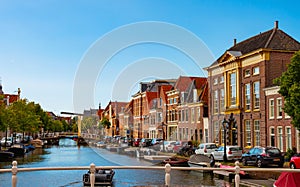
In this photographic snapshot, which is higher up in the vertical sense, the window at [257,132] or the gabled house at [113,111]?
the gabled house at [113,111]

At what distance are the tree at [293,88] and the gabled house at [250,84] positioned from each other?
709 centimetres

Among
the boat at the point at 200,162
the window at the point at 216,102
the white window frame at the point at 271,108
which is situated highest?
the window at the point at 216,102

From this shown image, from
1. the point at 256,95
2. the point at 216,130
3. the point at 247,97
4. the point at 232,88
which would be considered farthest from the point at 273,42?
the point at 216,130

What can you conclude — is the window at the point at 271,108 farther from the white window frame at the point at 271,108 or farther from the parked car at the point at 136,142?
the parked car at the point at 136,142

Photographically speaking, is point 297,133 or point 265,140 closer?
point 297,133

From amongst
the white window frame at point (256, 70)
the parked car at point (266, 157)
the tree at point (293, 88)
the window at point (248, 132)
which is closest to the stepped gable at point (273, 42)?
the white window frame at point (256, 70)

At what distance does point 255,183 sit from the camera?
24141 millimetres

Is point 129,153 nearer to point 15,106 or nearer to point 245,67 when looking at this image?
point 245,67

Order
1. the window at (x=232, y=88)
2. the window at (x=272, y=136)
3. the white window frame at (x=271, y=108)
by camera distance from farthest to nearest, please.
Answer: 1. the window at (x=232, y=88)
2. the window at (x=272, y=136)
3. the white window frame at (x=271, y=108)

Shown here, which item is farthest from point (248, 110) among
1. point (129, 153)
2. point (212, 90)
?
point (129, 153)

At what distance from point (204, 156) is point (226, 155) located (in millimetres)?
2095

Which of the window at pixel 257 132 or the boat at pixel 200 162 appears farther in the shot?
the window at pixel 257 132

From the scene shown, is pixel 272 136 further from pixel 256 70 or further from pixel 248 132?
pixel 256 70

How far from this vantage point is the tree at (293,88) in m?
32.7
